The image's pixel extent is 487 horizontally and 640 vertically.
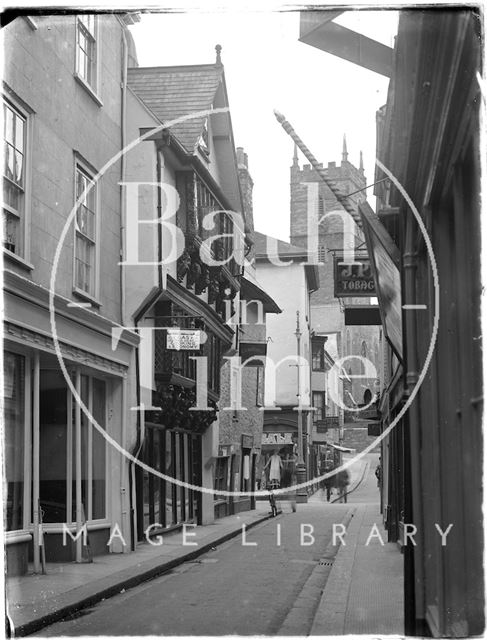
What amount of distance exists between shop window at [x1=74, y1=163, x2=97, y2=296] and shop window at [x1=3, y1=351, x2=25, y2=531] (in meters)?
2.06

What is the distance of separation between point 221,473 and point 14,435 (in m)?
16.7

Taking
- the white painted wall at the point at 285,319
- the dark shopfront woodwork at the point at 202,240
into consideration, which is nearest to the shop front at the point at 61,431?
the dark shopfront woodwork at the point at 202,240

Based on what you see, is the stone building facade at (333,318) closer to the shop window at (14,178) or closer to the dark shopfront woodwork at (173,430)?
the dark shopfront woodwork at (173,430)

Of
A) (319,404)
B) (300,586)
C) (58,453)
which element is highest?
(319,404)

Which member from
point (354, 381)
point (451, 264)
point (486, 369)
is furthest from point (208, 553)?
point (354, 381)

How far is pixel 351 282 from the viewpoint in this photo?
44.0 ft

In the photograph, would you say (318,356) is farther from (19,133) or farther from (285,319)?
(19,133)

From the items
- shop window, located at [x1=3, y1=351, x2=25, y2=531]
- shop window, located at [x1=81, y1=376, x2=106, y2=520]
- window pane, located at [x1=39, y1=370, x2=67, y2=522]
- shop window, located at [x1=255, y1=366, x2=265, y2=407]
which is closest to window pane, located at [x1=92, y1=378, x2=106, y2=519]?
shop window, located at [x1=81, y1=376, x2=106, y2=520]

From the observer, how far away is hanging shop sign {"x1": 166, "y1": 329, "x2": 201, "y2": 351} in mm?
18562

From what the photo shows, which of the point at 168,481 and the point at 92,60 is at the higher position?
the point at 92,60

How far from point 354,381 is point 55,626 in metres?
55.8

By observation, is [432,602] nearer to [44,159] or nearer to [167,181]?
[44,159]

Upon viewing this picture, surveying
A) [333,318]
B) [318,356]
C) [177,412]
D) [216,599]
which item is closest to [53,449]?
[216,599]

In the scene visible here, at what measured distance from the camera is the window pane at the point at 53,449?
46.8 feet
